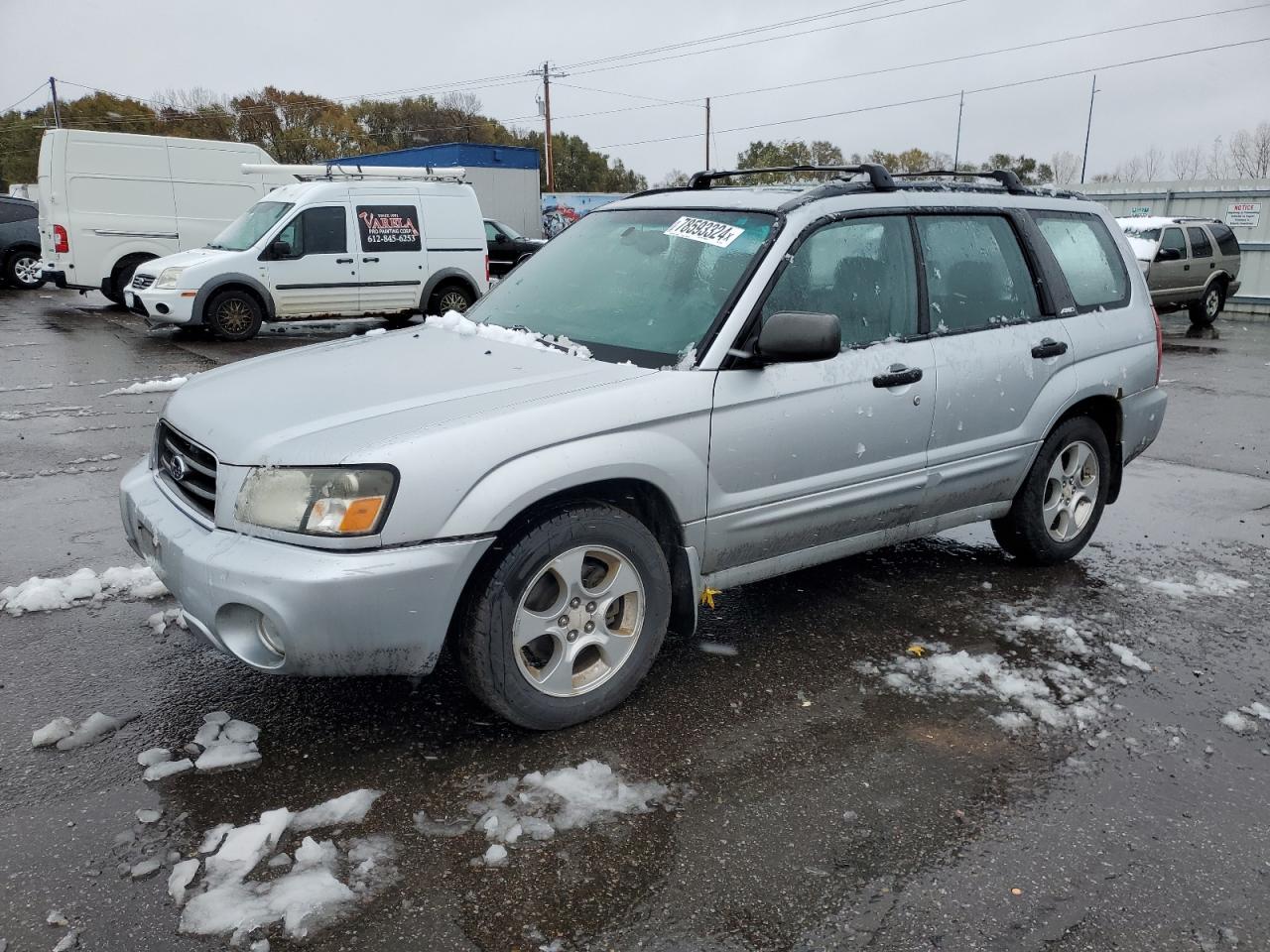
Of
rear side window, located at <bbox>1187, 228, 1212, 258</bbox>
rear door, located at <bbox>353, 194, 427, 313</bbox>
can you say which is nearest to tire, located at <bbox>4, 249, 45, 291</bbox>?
rear door, located at <bbox>353, 194, 427, 313</bbox>

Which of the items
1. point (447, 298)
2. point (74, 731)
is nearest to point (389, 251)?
point (447, 298)

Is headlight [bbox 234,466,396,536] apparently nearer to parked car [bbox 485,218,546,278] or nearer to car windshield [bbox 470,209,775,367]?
car windshield [bbox 470,209,775,367]

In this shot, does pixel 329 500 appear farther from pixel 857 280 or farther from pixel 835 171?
pixel 835 171

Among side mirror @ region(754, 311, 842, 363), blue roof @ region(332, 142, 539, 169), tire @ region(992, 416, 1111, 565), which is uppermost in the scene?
blue roof @ region(332, 142, 539, 169)

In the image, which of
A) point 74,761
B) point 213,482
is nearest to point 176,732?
point 74,761

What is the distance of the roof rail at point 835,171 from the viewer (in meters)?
4.11

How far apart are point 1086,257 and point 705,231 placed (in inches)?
86.6

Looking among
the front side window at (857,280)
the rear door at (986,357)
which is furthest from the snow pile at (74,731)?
the rear door at (986,357)

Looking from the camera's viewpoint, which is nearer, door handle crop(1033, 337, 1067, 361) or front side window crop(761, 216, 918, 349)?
front side window crop(761, 216, 918, 349)

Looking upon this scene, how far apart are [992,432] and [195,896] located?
11.4 ft

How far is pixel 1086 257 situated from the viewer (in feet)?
16.1

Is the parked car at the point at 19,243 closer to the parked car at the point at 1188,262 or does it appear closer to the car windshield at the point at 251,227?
the car windshield at the point at 251,227

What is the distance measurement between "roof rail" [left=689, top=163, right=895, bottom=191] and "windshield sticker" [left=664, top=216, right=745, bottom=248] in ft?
1.46

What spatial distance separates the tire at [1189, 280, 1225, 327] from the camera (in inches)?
696
